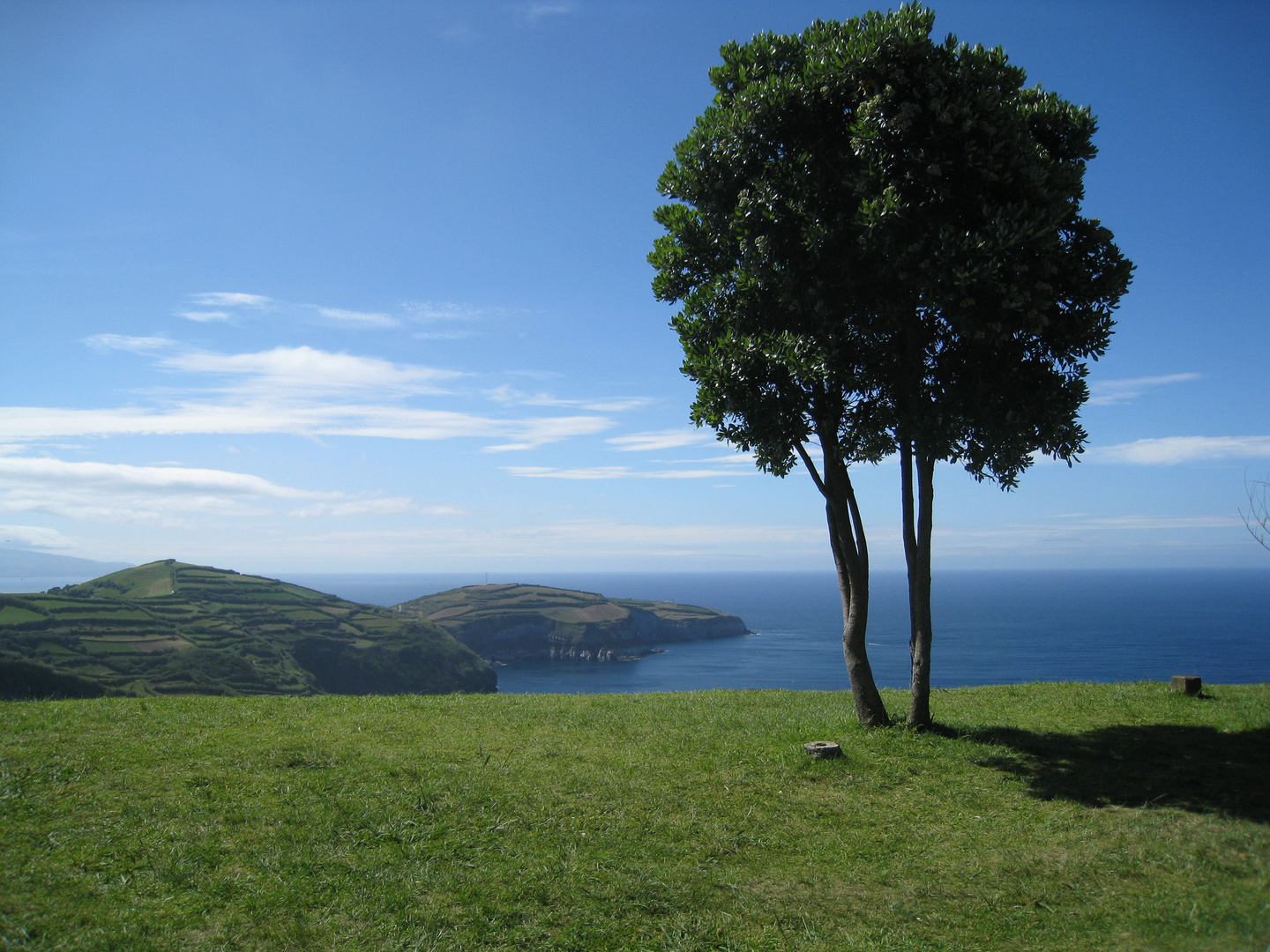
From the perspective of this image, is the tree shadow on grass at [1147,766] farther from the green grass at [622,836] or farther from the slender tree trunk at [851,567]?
the slender tree trunk at [851,567]

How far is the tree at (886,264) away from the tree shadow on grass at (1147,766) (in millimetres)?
2337

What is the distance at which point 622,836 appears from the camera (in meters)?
8.77

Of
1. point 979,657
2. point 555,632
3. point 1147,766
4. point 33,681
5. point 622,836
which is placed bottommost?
point 555,632

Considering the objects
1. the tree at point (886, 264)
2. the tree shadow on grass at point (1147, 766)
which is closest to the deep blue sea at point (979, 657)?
the tree shadow on grass at point (1147, 766)

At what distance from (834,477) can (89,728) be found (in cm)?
1571

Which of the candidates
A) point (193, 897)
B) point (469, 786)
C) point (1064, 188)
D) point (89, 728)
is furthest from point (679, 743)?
point (1064, 188)

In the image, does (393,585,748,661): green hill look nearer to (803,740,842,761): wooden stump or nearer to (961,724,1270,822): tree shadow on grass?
(961,724,1270,822): tree shadow on grass

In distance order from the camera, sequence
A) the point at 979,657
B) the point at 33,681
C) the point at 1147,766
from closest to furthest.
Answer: the point at 1147,766 < the point at 33,681 < the point at 979,657

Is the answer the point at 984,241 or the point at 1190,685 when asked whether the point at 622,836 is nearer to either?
the point at 984,241

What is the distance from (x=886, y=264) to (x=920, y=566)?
621cm

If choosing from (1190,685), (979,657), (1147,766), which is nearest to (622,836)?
(1147,766)

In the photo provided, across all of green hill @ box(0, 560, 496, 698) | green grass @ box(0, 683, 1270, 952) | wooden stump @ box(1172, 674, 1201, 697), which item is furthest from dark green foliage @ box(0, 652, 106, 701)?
wooden stump @ box(1172, 674, 1201, 697)

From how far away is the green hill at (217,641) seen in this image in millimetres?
93125

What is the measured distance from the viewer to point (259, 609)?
147000 millimetres
